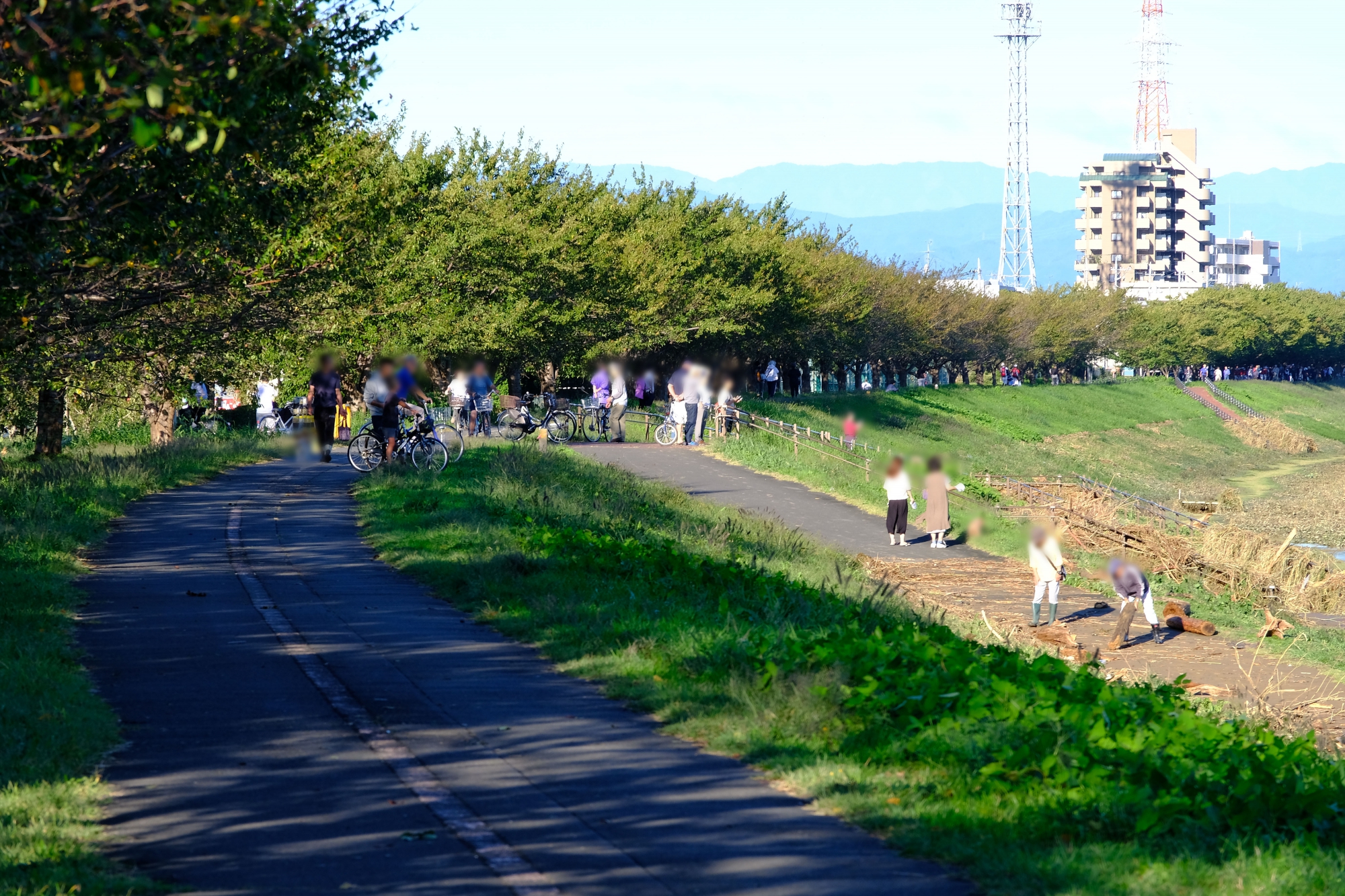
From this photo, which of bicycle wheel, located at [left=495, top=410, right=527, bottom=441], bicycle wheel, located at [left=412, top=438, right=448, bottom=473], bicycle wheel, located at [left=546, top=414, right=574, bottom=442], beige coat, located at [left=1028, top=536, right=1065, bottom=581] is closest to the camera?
beige coat, located at [left=1028, top=536, right=1065, bottom=581]

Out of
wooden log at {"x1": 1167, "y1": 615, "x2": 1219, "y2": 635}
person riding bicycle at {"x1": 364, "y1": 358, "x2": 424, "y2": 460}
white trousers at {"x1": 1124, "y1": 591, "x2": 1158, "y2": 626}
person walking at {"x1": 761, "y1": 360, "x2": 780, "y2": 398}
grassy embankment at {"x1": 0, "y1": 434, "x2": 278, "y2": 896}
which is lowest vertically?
wooden log at {"x1": 1167, "y1": 615, "x2": 1219, "y2": 635}

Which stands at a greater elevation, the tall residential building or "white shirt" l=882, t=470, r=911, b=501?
the tall residential building

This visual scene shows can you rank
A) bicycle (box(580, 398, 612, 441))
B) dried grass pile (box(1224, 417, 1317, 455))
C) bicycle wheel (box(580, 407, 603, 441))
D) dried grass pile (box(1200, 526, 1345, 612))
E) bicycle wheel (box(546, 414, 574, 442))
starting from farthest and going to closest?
dried grass pile (box(1224, 417, 1317, 455)) < bicycle wheel (box(580, 407, 603, 441)) < bicycle (box(580, 398, 612, 441)) < bicycle wheel (box(546, 414, 574, 442)) < dried grass pile (box(1200, 526, 1345, 612))

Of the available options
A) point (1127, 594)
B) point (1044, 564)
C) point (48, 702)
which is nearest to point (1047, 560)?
point (1044, 564)

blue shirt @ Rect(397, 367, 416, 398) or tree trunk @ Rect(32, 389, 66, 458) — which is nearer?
blue shirt @ Rect(397, 367, 416, 398)

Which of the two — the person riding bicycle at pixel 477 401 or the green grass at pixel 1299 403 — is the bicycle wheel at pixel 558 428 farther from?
the green grass at pixel 1299 403

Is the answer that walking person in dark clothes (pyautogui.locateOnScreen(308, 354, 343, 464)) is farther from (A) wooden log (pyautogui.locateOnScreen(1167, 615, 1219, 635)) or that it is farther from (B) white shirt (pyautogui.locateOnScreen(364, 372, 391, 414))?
(A) wooden log (pyautogui.locateOnScreen(1167, 615, 1219, 635))

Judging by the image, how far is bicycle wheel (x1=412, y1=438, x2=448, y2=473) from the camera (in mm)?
23688

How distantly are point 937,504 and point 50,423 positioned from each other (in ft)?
53.6

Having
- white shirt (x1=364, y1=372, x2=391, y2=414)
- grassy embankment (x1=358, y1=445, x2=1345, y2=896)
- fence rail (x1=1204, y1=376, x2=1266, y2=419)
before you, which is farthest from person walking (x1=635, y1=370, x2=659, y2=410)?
fence rail (x1=1204, y1=376, x2=1266, y2=419)

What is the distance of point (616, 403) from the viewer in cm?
3566

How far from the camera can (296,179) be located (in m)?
18.7

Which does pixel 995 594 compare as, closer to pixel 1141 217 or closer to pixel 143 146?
pixel 143 146

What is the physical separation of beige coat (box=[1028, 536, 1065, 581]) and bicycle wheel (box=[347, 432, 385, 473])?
A: 10.8 m
